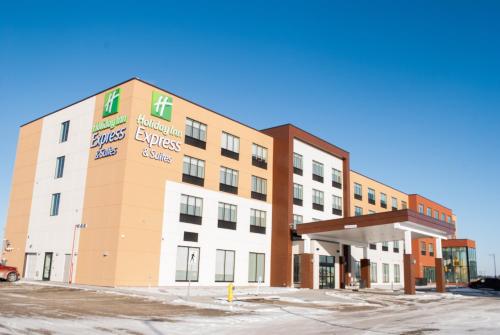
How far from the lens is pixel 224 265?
1688 inches

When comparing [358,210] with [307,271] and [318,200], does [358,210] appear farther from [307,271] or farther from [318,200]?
[307,271]

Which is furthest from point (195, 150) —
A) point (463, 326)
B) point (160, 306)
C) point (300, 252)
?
point (463, 326)

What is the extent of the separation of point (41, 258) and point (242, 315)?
27.6 m

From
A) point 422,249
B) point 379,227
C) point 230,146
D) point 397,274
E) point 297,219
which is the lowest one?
point 397,274

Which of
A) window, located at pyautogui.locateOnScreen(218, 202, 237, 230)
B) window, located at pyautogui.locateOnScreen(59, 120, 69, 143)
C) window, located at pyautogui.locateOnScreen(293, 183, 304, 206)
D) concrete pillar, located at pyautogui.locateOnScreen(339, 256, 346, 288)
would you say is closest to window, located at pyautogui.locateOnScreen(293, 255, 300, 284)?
window, located at pyautogui.locateOnScreen(293, 183, 304, 206)

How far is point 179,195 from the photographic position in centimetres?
3928

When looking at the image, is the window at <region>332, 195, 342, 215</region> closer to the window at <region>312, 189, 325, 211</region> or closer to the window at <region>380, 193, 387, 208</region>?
the window at <region>312, 189, 325, 211</region>

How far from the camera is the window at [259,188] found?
4768 cm

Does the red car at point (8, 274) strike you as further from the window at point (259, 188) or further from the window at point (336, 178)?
the window at point (336, 178)

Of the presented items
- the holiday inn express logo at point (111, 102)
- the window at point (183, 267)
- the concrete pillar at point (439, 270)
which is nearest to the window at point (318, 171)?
the concrete pillar at point (439, 270)

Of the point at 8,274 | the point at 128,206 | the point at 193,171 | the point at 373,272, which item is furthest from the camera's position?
the point at 373,272

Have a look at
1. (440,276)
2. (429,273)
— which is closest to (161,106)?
(440,276)

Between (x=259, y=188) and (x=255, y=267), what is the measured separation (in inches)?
331

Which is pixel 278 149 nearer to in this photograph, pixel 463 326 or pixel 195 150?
pixel 195 150
